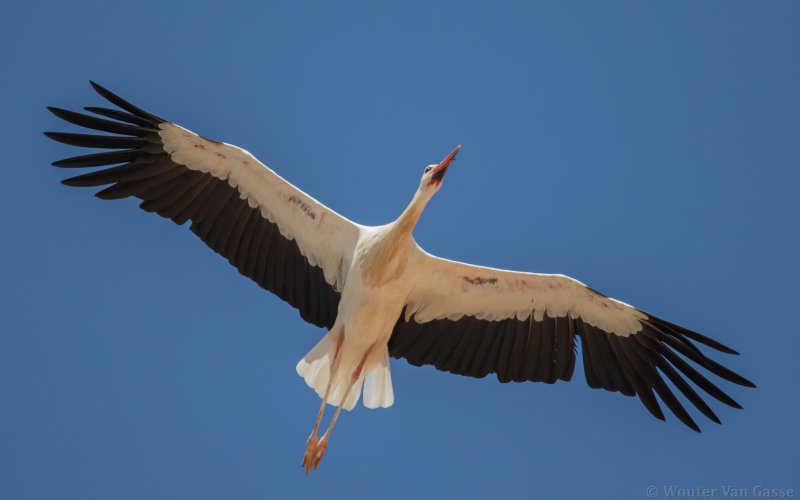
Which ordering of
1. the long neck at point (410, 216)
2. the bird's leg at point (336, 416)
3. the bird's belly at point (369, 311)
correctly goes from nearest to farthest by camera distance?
the long neck at point (410, 216)
the bird's belly at point (369, 311)
the bird's leg at point (336, 416)

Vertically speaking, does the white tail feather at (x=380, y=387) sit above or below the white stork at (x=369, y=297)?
below

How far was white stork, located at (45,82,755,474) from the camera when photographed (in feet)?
36.8

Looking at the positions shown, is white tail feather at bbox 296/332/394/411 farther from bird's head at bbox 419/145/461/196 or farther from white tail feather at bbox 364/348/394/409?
bird's head at bbox 419/145/461/196

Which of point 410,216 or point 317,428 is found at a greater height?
point 410,216

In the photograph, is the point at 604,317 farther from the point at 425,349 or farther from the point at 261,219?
the point at 261,219

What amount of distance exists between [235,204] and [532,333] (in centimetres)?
313

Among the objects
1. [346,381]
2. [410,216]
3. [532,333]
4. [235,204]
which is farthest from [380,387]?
[235,204]

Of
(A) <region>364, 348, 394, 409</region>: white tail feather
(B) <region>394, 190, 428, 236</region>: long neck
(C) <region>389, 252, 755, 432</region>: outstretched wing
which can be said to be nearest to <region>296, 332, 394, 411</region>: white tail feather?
(A) <region>364, 348, 394, 409</region>: white tail feather

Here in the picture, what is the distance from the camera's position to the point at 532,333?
11.8m

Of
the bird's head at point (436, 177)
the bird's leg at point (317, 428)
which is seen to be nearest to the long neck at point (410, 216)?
the bird's head at point (436, 177)

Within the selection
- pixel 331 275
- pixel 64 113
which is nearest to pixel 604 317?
pixel 331 275

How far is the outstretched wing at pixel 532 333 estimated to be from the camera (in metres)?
11.6

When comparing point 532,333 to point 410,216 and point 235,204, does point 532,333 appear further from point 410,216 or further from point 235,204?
point 235,204

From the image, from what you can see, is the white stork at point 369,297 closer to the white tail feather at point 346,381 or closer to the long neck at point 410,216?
the white tail feather at point 346,381
